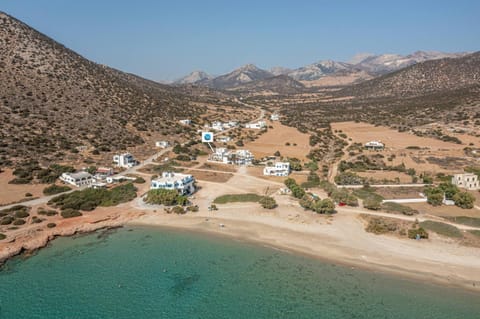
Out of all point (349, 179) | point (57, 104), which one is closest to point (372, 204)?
point (349, 179)

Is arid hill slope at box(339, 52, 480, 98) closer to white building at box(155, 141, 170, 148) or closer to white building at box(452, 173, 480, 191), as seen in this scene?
white building at box(452, 173, 480, 191)

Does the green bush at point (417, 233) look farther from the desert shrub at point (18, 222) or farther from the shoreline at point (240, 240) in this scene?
the desert shrub at point (18, 222)

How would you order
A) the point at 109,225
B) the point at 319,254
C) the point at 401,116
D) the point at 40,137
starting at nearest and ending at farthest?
the point at 319,254, the point at 109,225, the point at 40,137, the point at 401,116

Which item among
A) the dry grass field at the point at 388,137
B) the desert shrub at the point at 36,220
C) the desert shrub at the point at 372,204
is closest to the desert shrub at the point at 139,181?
the desert shrub at the point at 36,220

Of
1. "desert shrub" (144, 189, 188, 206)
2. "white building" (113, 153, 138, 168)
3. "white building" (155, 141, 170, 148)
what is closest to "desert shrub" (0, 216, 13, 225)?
"desert shrub" (144, 189, 188, 206)

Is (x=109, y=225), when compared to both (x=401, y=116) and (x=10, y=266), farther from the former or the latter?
(x=401, y=116)

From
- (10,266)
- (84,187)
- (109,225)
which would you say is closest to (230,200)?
(109,225)

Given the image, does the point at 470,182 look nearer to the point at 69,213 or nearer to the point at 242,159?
the point at 242,159
